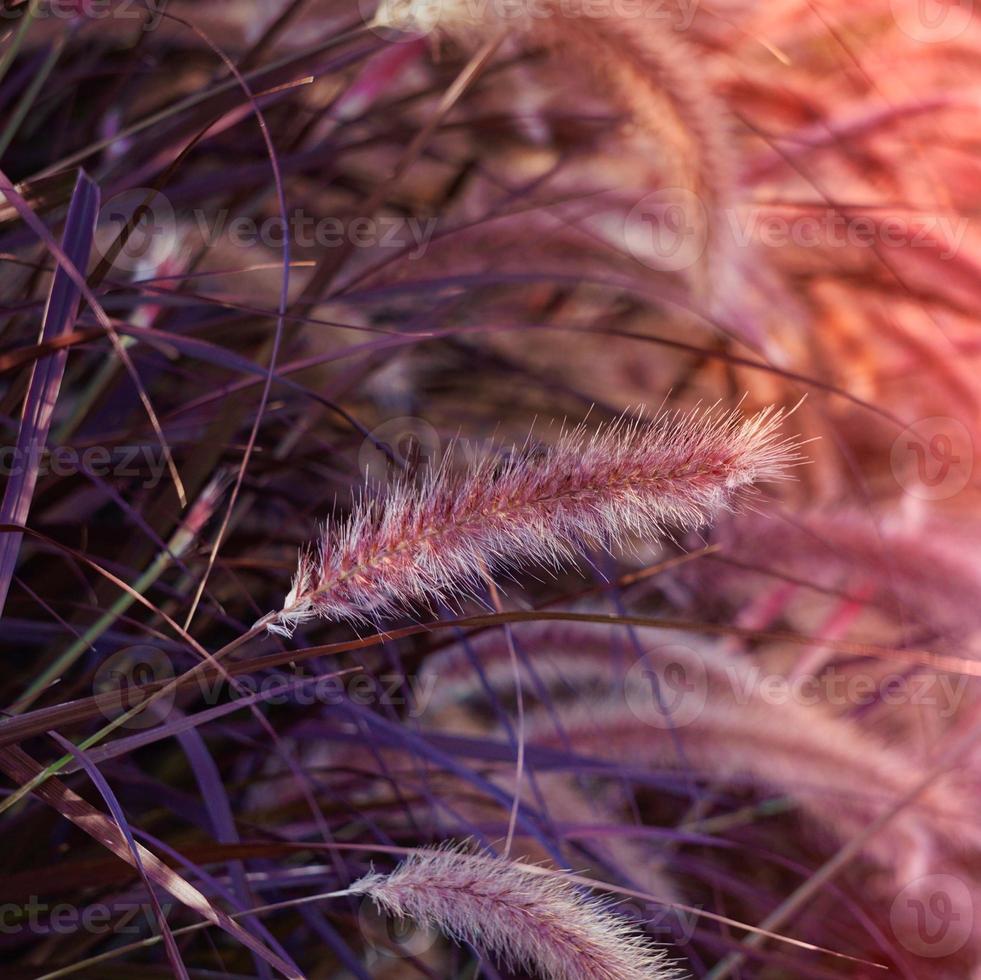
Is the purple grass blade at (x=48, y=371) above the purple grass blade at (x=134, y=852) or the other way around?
above

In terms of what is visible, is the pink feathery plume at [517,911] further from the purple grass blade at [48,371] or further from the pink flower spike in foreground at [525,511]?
the purple grass blade at [48,371]

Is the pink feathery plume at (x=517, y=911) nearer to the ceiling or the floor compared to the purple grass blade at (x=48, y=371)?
nearer to the floor

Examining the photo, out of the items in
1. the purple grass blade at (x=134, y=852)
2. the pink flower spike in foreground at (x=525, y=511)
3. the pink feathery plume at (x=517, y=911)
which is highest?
the pink flower spike in foreground at (x=525, y=511)

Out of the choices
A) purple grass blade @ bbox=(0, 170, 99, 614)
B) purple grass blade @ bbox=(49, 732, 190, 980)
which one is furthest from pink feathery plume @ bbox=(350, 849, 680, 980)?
purple grass blade @ bbox=(0, 170, 99, 614)

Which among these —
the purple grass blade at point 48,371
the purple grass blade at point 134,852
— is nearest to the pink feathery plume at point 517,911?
the purple grass blade at point 134,852

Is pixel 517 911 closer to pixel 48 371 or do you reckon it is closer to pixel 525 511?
pixel 525 511

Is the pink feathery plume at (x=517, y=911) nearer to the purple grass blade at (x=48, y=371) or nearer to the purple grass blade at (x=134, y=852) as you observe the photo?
the purple grass blade at (x=134, y=852)

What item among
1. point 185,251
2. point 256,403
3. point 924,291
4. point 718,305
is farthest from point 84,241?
point 924,291

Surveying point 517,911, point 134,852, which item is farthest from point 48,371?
point 517,911

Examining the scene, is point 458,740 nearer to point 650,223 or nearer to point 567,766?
point 567,766
